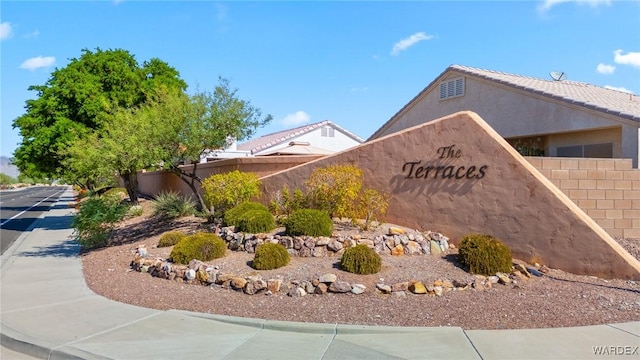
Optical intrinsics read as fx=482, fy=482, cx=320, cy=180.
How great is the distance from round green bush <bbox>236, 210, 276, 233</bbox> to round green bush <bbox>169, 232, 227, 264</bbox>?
902mm

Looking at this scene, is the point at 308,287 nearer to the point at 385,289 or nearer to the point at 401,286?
the point at 385,289

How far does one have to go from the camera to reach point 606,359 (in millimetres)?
5426

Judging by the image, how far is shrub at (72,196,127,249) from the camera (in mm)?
13992

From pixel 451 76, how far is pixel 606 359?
1691 cm

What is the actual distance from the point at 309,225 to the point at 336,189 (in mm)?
1505

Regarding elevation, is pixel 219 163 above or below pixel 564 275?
above

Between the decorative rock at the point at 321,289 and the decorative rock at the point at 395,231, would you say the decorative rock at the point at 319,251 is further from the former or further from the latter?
the decorative rock at the point at 321,289

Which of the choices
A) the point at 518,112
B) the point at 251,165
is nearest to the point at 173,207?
the point at 251,165

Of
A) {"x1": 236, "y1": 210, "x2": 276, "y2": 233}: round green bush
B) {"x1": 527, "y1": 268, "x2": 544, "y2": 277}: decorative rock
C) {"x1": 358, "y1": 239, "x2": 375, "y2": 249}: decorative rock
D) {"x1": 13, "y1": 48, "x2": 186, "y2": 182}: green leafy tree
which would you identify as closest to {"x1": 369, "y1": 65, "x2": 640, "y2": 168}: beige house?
{"x1": 527, "y1": 268, "x2": 544, "y2": 277}: decorative rock

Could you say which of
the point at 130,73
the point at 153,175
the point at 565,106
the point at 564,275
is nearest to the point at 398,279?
the point at 564,275

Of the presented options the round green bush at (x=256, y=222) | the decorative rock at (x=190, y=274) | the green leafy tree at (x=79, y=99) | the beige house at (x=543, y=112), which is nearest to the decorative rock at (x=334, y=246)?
the round green bush at (x=256, y=222)

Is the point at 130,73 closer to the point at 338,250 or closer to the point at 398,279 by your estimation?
the point at 338,250

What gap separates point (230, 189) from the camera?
528 inches

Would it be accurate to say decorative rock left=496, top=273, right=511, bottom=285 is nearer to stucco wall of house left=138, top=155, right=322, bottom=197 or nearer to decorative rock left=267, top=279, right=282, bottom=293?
decorative rock left=267, top=279, right=282, bottom=293
